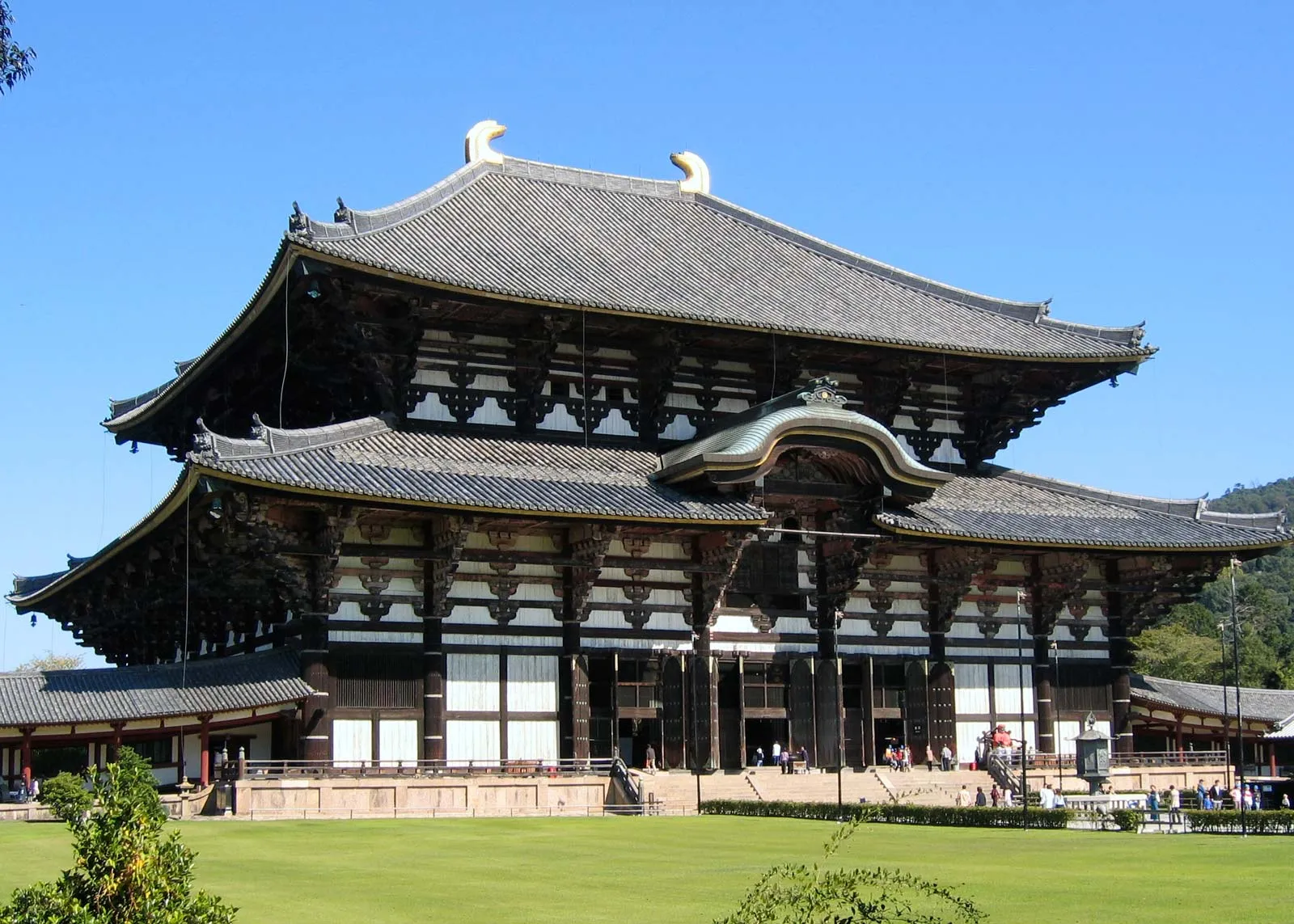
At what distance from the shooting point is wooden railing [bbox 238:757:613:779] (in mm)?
36500

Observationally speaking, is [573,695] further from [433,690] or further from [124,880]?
[124,880]

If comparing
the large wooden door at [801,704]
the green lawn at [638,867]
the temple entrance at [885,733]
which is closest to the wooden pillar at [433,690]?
the green lawn at [638,867]

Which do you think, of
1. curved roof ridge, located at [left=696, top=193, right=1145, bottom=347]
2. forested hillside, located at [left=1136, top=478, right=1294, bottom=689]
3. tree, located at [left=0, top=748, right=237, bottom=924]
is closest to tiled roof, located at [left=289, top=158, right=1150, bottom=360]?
curved roof ridge, located at [left=696, top=193, right=1145, bottom=347]

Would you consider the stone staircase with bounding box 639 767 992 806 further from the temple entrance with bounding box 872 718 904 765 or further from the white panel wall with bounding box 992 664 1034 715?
the white panel wall with bounding box 992 664 1034 715

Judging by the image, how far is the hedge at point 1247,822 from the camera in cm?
2952

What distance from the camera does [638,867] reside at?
77.9 ft

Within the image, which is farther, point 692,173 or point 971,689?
point 692,173

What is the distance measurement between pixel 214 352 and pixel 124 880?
3561cm

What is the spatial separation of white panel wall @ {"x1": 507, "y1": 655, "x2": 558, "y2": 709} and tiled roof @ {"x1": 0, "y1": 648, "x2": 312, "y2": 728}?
219 inches

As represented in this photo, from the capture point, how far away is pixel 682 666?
42.1m

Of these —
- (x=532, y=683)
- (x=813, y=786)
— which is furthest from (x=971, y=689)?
(x=532, y=683)

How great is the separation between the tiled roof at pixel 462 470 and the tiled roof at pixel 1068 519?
6.61m

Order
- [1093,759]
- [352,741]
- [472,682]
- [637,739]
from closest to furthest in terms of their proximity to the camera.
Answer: [352,741]
[472,682]
[1093,759]
[637,739]

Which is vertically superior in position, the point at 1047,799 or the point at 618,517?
the point at 618,517
